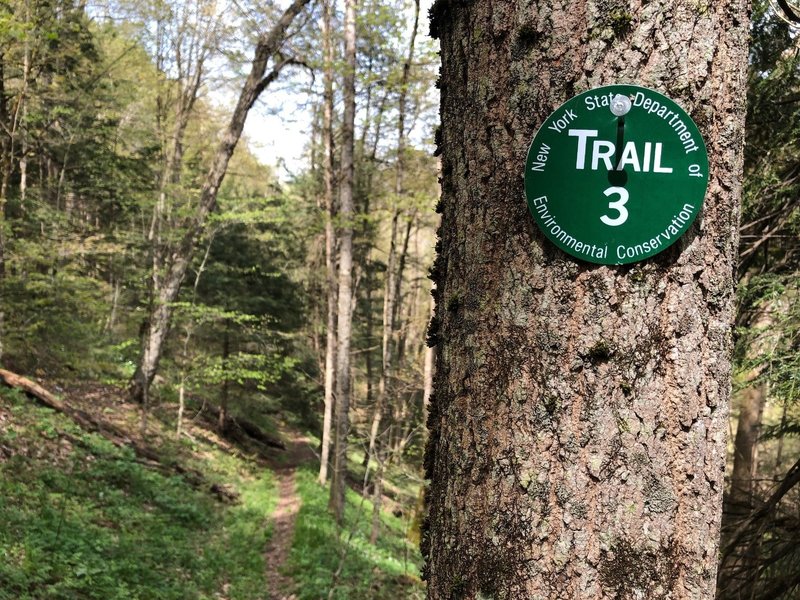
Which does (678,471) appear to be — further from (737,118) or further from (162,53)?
(162,53)

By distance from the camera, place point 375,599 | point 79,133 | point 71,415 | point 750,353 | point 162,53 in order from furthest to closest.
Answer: point 162,53, point 79,133, point 71,415, point 375,599, point 750,353

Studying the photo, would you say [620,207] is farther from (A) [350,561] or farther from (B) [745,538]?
(A) [350,561]

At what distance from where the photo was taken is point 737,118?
1.21 metres

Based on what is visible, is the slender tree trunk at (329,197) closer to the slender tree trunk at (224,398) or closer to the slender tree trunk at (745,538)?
the slender tree trunk at (224,398)

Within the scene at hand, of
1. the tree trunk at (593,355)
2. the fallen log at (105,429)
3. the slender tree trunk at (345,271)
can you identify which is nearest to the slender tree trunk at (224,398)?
the fallen log at (105,429)

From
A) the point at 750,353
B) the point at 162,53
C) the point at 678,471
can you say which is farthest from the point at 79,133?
the point at 678,471

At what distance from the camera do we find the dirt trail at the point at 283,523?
7.56 metres

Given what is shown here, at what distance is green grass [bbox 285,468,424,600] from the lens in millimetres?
7082

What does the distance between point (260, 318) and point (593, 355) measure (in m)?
12.9

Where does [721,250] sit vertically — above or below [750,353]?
above

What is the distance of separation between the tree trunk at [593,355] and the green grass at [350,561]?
523cm

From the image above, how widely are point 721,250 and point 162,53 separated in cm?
1940

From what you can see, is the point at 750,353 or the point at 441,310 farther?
the point at 750,353

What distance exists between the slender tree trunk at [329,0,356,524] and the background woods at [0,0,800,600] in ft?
0.18
